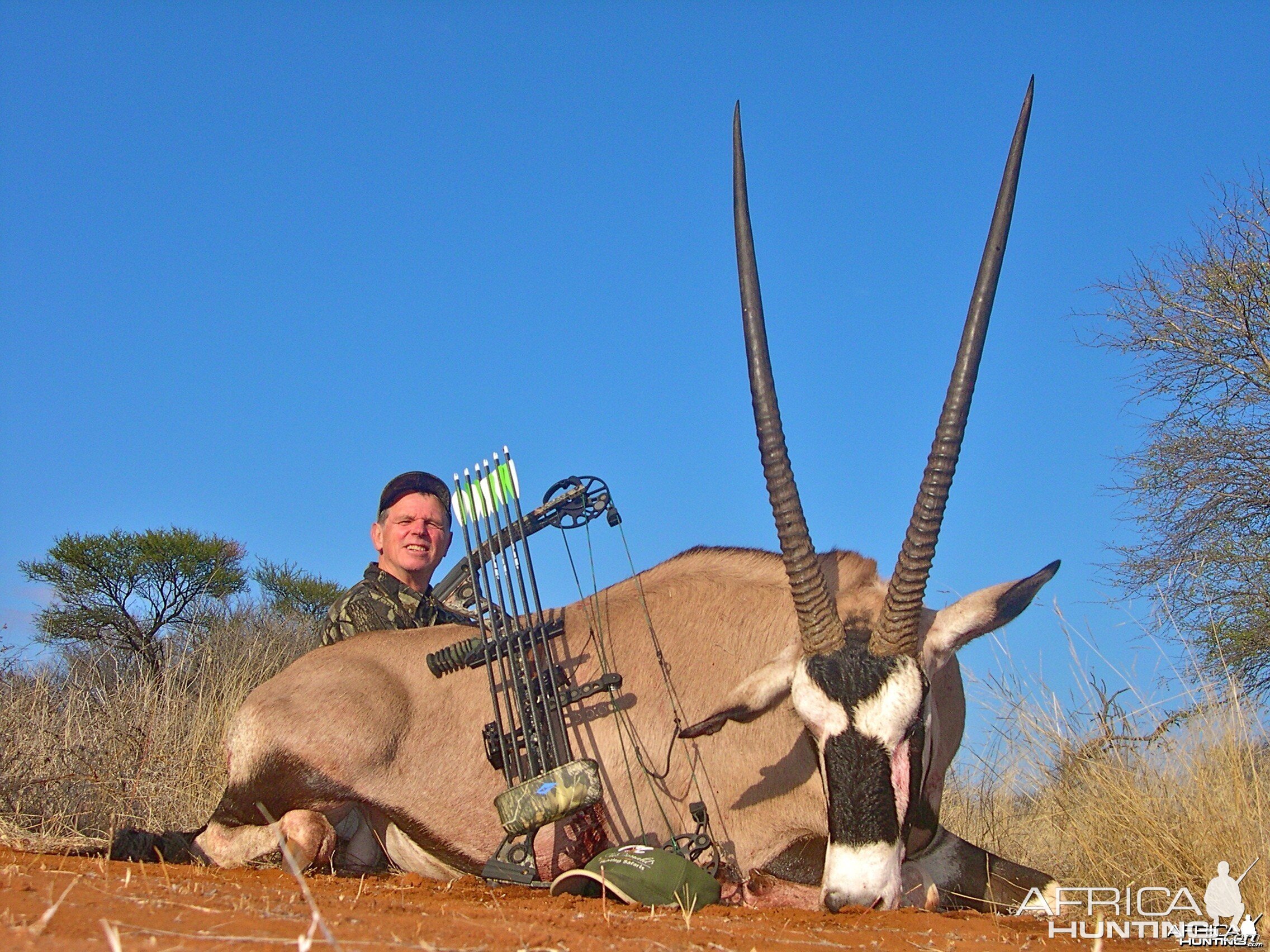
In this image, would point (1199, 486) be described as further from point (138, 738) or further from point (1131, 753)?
point (138, 738)

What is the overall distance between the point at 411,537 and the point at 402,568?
190 millimetres

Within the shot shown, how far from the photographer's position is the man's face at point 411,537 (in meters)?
6.37

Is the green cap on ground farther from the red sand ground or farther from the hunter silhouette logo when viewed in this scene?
the hunter silhouette logo

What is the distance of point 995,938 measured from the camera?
11.0 feet

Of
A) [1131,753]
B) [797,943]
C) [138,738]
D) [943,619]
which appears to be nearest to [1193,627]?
[1131,753]

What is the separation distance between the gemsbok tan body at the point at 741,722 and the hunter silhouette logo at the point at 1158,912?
6.4 inches

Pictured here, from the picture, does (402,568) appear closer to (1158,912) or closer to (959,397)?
(959,397)

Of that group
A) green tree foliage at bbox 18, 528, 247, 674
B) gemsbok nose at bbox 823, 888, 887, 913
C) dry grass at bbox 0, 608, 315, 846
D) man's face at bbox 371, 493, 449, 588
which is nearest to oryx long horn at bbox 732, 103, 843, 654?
gemsbok nose at bbox 823, 888, 887, 913

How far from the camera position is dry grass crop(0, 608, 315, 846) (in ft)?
22.5

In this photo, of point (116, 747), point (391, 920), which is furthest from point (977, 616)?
point (116, 747)

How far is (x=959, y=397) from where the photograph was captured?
4.44m

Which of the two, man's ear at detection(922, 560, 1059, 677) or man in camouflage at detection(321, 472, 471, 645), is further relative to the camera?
man in camouflage at detection(321, 472, 471, 645)

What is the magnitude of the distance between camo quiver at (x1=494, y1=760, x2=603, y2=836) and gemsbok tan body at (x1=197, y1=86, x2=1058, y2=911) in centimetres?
30

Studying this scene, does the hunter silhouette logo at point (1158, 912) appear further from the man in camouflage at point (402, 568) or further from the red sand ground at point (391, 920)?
the man in camouflage at point (402, 568)
